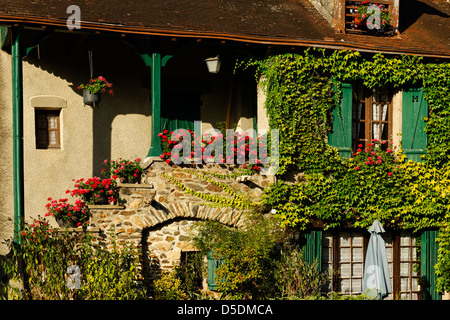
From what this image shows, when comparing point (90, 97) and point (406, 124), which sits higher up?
point (90, 97)

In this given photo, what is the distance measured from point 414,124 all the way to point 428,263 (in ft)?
8.43

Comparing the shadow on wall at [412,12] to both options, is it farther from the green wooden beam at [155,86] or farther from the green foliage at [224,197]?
the green wooden beam at [155,86]

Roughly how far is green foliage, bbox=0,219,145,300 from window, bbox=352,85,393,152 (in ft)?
16.2

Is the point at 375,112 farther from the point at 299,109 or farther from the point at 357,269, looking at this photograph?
the point at 357,269

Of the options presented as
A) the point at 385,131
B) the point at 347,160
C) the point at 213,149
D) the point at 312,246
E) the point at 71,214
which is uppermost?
the point at 385,131

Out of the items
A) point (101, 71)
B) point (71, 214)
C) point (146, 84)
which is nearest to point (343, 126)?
point (146, 84)

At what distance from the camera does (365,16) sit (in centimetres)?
1271

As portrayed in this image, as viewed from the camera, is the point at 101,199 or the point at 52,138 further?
the point at 52,138

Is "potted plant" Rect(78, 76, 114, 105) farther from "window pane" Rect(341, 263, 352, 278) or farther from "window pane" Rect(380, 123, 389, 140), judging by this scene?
"window pane" Rect(341, 263, 352, 278)

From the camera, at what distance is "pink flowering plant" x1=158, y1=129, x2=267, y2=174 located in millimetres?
11375

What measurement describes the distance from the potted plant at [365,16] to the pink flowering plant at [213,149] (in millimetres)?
3189

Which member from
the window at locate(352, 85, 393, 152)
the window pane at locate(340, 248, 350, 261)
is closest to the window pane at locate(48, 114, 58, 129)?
the window at locate(352, 85, 393, 152)

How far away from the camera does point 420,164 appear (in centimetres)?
1251

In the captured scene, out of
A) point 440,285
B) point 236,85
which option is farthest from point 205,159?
point 440,285
